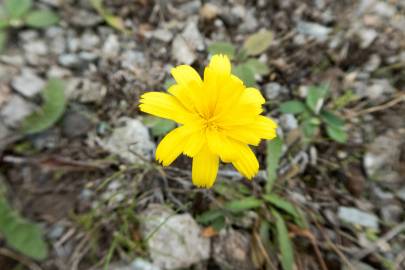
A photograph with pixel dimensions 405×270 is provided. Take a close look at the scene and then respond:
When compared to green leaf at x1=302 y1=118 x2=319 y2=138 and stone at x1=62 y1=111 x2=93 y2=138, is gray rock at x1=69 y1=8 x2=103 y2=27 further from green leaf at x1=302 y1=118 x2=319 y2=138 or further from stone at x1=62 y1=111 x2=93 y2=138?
green leaf at x1=302 y1=118 x2=319 y2=138

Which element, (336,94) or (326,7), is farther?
(326,7)

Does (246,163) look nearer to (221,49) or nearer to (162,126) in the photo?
(162,126)

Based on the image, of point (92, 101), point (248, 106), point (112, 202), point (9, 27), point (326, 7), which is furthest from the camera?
point (326, 7)

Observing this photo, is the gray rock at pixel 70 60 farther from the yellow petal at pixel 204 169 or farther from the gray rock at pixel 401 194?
the gray rock at pixel 401 194

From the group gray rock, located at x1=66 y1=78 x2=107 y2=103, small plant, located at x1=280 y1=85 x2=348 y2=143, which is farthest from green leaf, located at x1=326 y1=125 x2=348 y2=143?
gray rock, located at x1=66 y1=78 x2=107 y2=103

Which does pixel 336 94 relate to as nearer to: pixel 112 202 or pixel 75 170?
pixel 112 202

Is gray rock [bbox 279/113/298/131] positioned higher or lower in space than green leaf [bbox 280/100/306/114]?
lower

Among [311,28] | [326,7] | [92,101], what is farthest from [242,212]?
[326,7]
